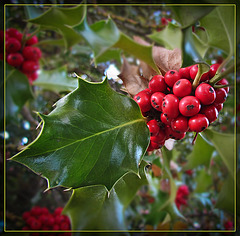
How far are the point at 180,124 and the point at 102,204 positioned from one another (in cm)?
35

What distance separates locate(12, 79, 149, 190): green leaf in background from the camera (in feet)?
1.47

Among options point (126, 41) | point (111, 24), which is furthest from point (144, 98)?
point (111, 24)

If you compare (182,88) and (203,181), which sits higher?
(182,88)

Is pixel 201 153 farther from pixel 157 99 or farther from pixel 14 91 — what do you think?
pixel 14 91

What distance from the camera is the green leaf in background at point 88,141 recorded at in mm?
448

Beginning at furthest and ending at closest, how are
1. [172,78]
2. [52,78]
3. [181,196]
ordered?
[181,196] → [52,78] → [172,78]

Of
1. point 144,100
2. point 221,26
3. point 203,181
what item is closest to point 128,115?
point 144,100

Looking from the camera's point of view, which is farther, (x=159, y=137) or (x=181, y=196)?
(x=181, y=196)

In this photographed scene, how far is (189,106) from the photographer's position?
471 millimetres

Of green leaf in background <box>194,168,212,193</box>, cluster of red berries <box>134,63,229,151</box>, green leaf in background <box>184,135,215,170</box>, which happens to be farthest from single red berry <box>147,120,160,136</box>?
green leaf in background <box>194,168,212,193</box>

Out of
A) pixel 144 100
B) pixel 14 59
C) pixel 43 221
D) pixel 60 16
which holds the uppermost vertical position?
pixel 60 16

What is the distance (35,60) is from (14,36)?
148mm

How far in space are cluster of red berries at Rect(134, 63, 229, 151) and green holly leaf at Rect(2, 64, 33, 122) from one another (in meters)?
0.74

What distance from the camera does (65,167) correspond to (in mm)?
456
